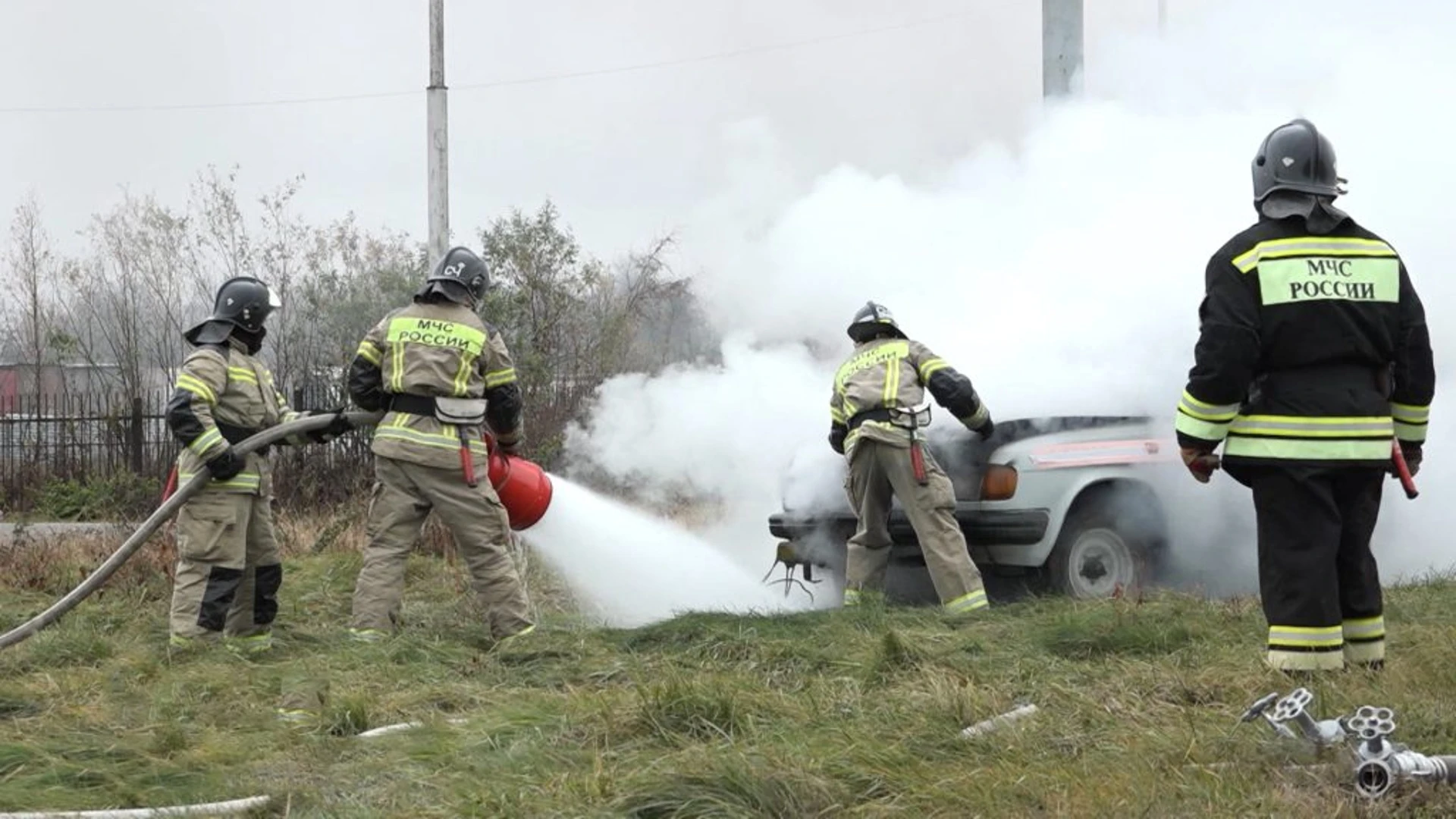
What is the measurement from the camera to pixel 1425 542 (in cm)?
803

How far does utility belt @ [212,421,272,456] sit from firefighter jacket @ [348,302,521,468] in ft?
Result: 1.64

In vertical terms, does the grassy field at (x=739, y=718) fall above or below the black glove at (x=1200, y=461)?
below

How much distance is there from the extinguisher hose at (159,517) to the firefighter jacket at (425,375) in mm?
175

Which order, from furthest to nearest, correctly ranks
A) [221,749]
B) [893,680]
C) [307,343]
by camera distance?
1. [307,343]
2. [893,680]
3. [221,749]

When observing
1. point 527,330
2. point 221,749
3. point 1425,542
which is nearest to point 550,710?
point 221,749

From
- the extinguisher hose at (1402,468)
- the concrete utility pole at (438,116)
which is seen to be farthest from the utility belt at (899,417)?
the concrete utility pole at (438,116)

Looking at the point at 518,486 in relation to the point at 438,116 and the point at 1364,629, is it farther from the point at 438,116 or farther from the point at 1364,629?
the point at 438,116

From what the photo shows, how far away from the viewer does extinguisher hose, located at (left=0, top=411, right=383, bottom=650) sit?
6250 millimetres

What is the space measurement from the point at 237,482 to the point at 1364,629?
4592 mm

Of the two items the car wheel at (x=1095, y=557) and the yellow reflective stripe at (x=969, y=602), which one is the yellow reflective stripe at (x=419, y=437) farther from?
the car wheel at (x=1095, y=557)

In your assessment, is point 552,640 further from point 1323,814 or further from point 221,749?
point 1323,814

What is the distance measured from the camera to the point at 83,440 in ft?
49.1

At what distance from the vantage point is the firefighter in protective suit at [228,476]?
21.8 feet

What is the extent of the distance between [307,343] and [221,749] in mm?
11879
